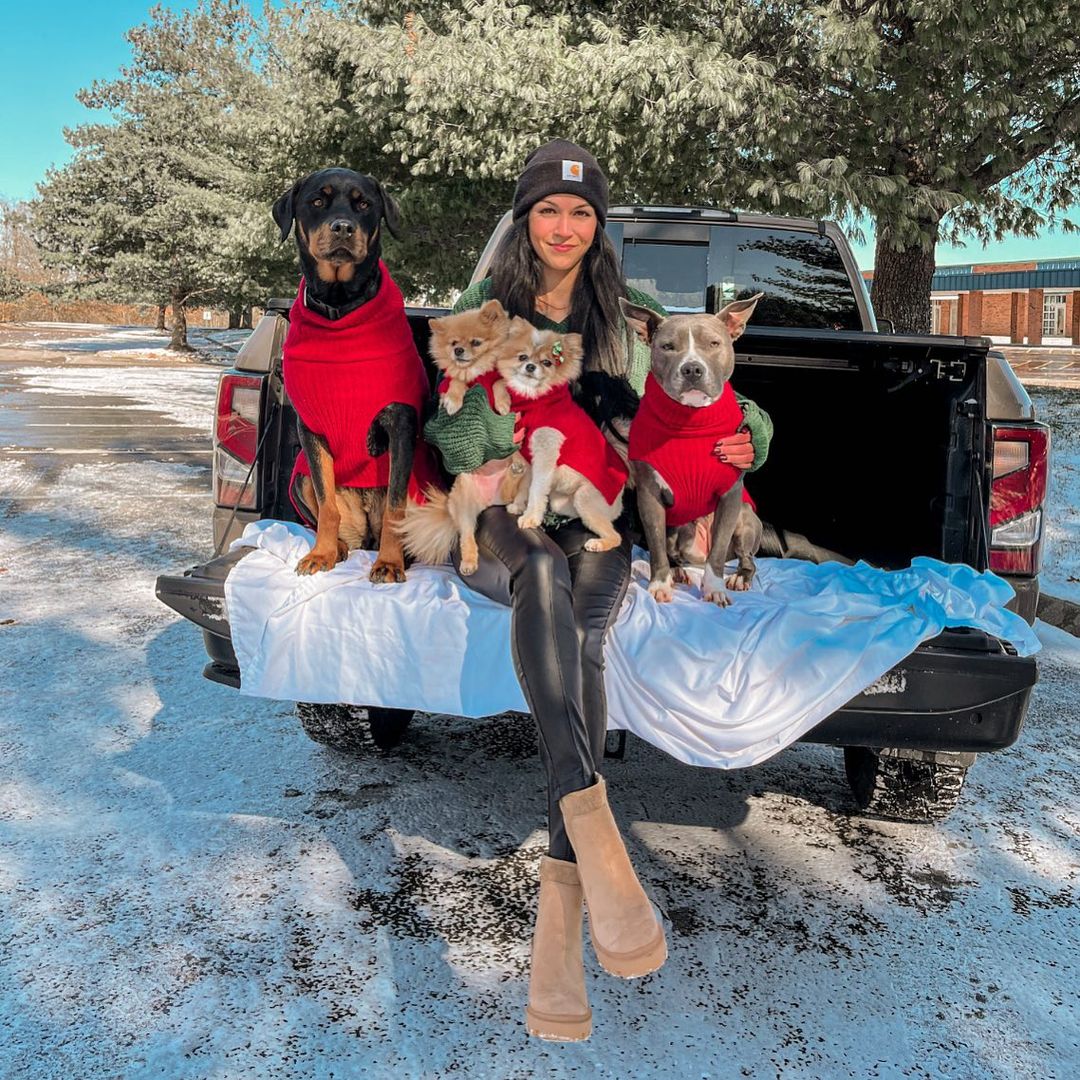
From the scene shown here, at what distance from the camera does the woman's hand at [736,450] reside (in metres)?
3.28

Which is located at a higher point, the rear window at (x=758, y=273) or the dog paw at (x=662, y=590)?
the rear window at (x=758, y=273)

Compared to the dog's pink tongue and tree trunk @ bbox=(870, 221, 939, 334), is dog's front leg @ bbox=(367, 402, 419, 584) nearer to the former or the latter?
the dog's pink tongue

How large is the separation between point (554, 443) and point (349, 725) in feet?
4.60

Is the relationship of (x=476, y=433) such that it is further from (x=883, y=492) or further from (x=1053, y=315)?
(x=1053, y=315)

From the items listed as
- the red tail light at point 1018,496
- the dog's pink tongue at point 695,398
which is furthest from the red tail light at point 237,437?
the red tail light at point 1018,496

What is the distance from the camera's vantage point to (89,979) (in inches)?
101

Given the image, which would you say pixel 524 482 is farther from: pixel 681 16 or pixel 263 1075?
pixel 681 16

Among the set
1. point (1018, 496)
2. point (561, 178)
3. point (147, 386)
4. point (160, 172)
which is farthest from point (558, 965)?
point (160, 172)

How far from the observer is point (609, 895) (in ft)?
8.05

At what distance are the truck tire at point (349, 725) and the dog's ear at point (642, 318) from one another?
5.14 feet

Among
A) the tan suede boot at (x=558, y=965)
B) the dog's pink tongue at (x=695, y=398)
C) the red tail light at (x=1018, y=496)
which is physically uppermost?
the dog's pink tongue at (x=695, y=398)

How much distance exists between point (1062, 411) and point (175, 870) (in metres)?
14.6

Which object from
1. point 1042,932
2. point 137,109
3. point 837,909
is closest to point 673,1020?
point 837,909

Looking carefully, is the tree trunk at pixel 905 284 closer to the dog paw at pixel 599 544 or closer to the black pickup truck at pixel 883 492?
the black pickup truck at pixel 883 492
